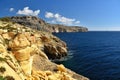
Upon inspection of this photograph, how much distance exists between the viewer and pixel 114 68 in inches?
2842

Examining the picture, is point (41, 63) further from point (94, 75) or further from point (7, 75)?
point (7, 75)

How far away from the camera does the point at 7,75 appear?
25.4m

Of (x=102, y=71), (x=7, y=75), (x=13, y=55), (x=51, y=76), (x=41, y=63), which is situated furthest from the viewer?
(x=102, y=71)

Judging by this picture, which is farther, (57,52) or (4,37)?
(57,52)

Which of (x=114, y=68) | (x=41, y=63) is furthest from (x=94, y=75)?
(x=41, y=63)

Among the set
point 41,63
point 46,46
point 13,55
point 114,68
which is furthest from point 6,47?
point 46,46

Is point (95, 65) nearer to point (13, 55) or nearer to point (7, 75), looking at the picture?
point (13, 55)

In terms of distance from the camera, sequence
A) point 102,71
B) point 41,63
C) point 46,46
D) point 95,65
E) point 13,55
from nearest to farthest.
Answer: point 13,55 < point 41,63 < point 102,71 < point 95,65 < point 46,46

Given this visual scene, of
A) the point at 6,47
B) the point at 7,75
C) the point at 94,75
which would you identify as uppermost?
the point at 6,47

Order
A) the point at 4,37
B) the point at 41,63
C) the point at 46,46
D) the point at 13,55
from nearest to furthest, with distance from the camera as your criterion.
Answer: the point at 13,55, the point at 4,37, the point at 41,63, the point at 46,46

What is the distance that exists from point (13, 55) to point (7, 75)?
7.80m

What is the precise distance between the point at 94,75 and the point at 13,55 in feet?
119

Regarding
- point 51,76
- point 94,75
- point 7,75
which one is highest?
point 7,75

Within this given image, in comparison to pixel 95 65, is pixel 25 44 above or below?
above
